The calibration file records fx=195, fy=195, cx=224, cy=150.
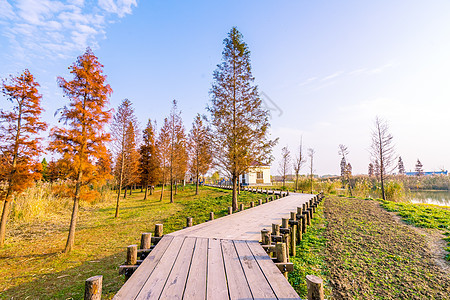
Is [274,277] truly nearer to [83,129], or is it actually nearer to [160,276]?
[160,276]

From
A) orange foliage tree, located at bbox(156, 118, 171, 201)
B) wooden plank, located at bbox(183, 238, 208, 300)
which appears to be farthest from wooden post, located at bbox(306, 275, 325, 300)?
orange foliage tree, located at bbox(156, 118, 171, 201)

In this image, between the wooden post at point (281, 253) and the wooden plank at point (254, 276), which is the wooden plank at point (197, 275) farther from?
the wooden post at point (281, 253)

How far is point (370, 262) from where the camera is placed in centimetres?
649

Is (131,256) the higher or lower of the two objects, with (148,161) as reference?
lower

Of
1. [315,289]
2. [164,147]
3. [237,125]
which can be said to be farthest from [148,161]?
[315,289]

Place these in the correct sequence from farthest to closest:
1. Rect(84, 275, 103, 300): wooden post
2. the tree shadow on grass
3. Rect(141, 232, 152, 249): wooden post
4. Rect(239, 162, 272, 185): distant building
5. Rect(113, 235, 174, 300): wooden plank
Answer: Rect(239, 162, 272, 185): distant building → the tree shadow on grass → Rect(141, 232, 152, 249): wooden post → Rect(113, 235, 174, 300): wooden plank → Rect(84, 275, 103, 300): wooden post

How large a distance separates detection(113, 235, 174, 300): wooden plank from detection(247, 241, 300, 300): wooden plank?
2.19 metres

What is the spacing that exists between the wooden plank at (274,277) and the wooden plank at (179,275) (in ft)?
4.89

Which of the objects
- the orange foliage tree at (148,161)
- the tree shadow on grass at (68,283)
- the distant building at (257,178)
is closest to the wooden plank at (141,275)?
the tree shadow on grass at (68,283)

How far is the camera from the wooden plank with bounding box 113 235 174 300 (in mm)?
3016

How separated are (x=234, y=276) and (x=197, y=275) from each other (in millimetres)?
688

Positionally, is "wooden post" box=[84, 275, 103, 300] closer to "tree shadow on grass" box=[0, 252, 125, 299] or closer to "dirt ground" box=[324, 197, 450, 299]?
"tree shadow on grass" box=[0, 252, 125, 299]

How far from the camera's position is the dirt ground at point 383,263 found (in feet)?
16.5

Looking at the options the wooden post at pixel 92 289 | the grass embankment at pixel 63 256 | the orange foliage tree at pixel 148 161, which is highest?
the orange foliage tree at pixel 148 161
